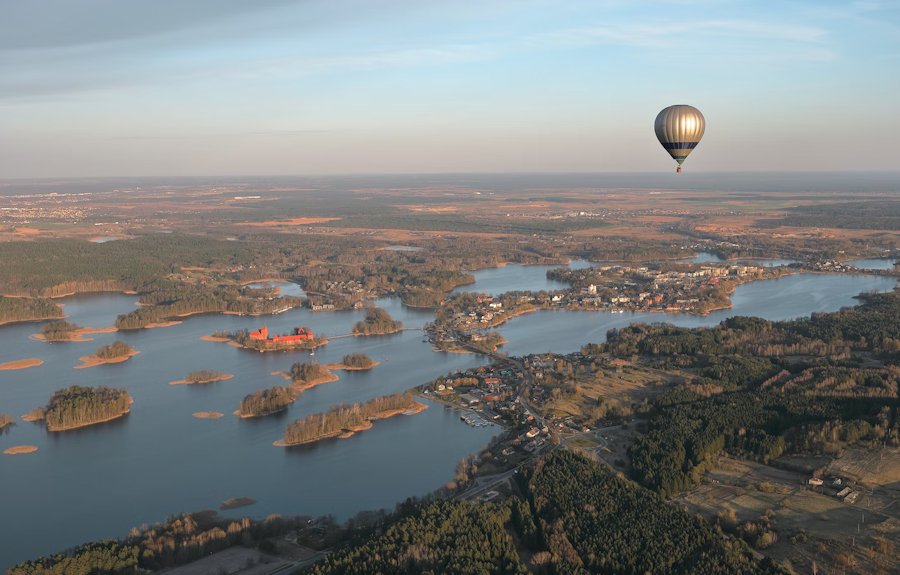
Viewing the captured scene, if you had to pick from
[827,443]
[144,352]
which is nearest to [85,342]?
[144,352]

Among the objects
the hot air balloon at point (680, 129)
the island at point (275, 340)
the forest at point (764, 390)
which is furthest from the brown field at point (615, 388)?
the island at point (275, 340)

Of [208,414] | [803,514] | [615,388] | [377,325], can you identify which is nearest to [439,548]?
[803,514]

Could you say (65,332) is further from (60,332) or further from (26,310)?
(26,310)

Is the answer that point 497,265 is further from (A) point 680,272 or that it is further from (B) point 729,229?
(B) point 729,229

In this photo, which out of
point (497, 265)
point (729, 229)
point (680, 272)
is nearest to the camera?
point (680, 272)

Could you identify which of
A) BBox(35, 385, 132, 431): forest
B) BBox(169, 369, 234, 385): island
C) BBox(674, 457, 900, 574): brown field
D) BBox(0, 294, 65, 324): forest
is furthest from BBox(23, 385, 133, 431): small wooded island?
BBox(674, 457, 900, 574): brown field

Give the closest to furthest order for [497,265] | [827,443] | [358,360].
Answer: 1. [827,443]
2. [358,360]
3. [497,265]
